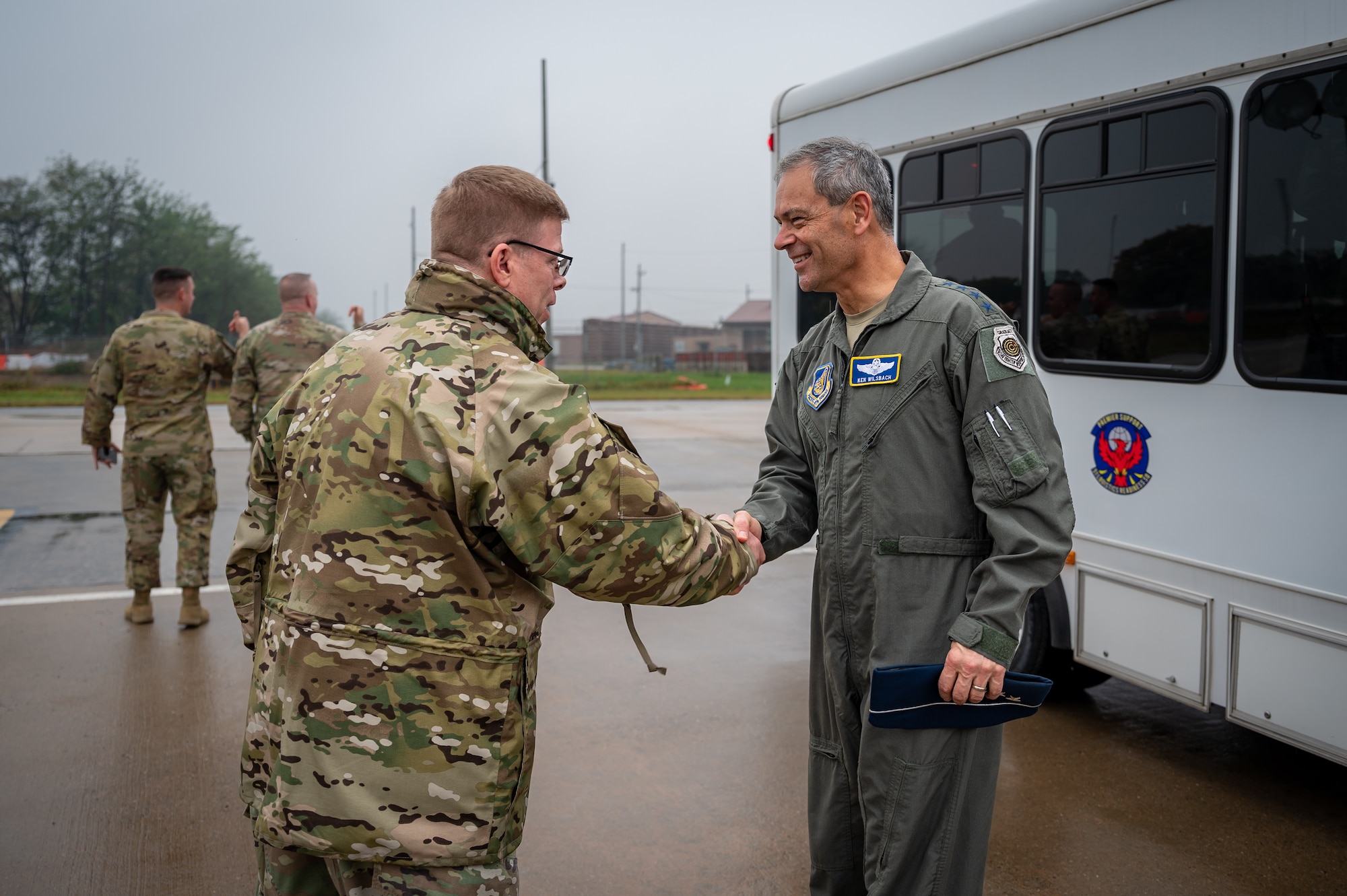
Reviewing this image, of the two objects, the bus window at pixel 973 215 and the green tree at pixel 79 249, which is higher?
the green tree at pixel 79 249

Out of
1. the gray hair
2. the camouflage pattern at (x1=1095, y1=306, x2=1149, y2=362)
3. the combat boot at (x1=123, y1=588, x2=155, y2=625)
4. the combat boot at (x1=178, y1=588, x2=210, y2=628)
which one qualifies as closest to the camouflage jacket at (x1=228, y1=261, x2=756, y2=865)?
the gray hair

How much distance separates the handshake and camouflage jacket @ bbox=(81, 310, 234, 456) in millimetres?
4798

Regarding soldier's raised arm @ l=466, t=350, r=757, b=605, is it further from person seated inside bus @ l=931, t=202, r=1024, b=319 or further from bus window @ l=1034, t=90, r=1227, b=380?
person seated inside bus @ l=931, t=202, r=1024, b=319

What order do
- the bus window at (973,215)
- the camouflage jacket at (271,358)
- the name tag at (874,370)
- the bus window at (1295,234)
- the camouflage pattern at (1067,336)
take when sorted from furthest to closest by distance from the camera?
1. the camouflage jacket at (271,358)
2. the bus window at (973,215)
3. the camouflage pattern at (1067,336)
4. the bus window at (1295,234)
5. the name tag at (874,370)

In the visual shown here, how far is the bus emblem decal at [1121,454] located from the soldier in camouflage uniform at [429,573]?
9.09 ft

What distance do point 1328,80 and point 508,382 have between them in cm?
302

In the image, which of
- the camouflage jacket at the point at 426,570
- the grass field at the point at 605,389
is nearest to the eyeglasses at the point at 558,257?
the camouflage jacket at the point at 426,570

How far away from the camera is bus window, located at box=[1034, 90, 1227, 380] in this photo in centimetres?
390

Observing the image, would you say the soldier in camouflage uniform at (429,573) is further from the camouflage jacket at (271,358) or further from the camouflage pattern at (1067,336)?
the camouflage jacket at (271,358)

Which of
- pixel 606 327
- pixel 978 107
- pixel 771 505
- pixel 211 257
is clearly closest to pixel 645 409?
pixel 978 107

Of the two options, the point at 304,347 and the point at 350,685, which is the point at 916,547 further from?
the point at 304,347

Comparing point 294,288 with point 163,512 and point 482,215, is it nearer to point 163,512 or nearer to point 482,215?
point 163,512

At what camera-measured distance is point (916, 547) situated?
2.47m

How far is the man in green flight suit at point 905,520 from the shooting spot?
2.34 metres
